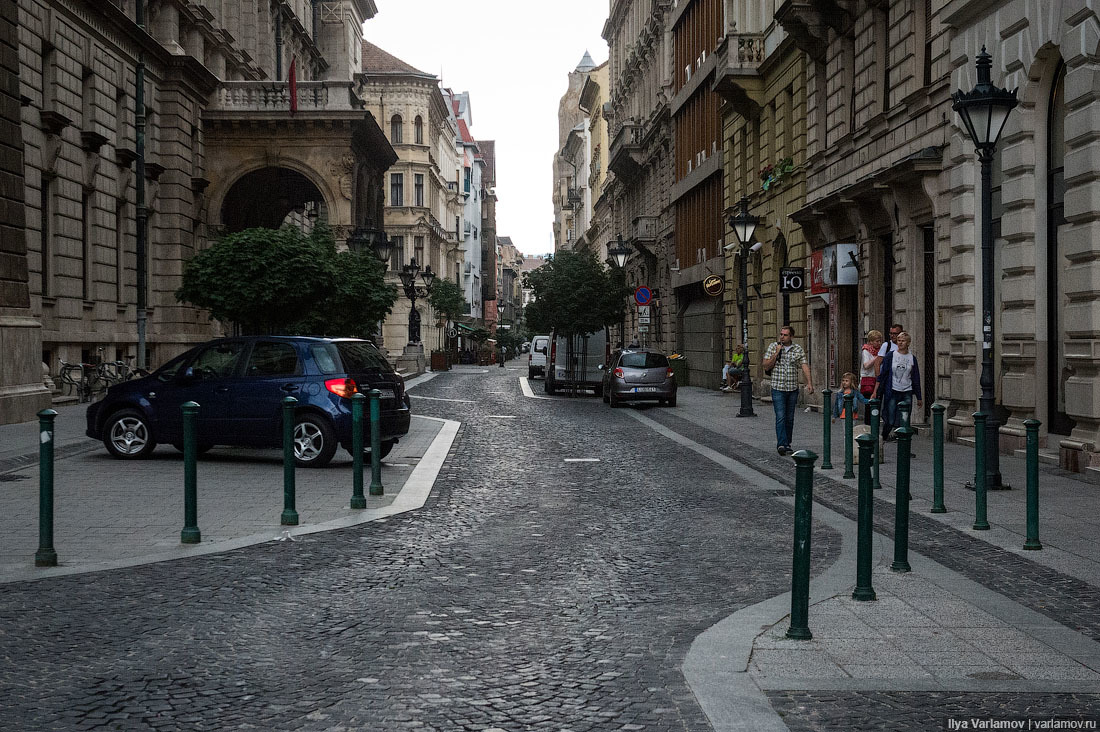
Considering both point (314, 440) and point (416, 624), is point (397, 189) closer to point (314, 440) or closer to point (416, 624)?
point (314, 440)

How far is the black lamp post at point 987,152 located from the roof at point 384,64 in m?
77.9

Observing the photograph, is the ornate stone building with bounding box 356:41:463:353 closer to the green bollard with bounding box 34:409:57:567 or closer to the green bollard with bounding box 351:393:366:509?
the green bollard with bounding box 351:393:366:509

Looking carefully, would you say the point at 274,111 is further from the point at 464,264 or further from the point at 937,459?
the point at 464,264

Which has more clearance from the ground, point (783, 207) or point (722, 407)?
point (783, 207)

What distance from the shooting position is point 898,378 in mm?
15445

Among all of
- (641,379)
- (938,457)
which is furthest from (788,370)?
(641,379)

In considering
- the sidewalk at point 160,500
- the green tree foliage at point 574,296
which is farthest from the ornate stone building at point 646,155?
the sidewalk at point 160,500

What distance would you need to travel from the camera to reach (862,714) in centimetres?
447

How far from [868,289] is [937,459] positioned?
1255 centimetres

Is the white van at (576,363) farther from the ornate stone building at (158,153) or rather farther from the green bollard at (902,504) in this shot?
the green bollard at (902,504)

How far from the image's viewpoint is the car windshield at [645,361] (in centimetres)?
2883

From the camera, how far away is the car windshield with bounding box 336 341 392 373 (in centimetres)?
1382

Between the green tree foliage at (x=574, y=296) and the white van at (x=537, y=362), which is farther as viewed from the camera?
the white van at (x=537, y=362)

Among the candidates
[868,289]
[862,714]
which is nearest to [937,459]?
[862,714]
